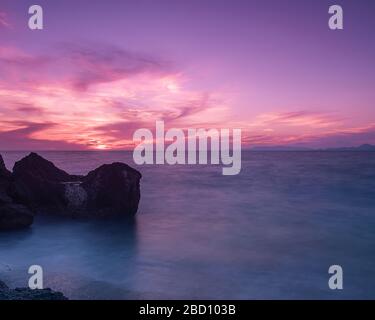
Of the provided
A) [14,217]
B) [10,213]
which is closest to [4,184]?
[10,213]

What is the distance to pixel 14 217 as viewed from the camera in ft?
54.3

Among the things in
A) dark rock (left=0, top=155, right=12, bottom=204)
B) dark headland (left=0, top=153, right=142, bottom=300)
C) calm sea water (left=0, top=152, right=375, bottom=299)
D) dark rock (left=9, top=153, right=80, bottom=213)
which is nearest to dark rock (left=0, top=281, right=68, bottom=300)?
calm sea water (left=0, top=152, right=375, bottom=299)

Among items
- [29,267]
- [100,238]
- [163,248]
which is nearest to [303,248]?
[163,248]

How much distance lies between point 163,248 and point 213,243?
2.24 meters

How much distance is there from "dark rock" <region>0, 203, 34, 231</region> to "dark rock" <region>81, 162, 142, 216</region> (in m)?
3.34

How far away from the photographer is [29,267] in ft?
41.6

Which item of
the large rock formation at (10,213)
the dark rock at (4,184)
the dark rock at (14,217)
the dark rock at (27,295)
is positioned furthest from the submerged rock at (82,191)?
the dark rock at (27,295)

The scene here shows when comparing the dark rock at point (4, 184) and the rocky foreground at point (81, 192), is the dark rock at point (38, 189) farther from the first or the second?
the dark rock at point (4, 184)

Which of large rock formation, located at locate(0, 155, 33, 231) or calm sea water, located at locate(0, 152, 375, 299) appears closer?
calm sea water, located at locate(0, 152, 375, 299)

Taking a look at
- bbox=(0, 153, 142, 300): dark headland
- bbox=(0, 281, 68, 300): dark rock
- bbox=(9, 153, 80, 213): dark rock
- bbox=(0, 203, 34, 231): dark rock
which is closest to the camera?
bbox=(0, 281, 68, 300): dark rock

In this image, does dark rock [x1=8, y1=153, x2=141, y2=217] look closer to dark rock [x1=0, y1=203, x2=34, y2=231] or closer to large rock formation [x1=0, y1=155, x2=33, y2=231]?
large rock formation [x1=0, y1=155, x2=33, y2=231]

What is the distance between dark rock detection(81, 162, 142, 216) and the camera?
19.5 meters
